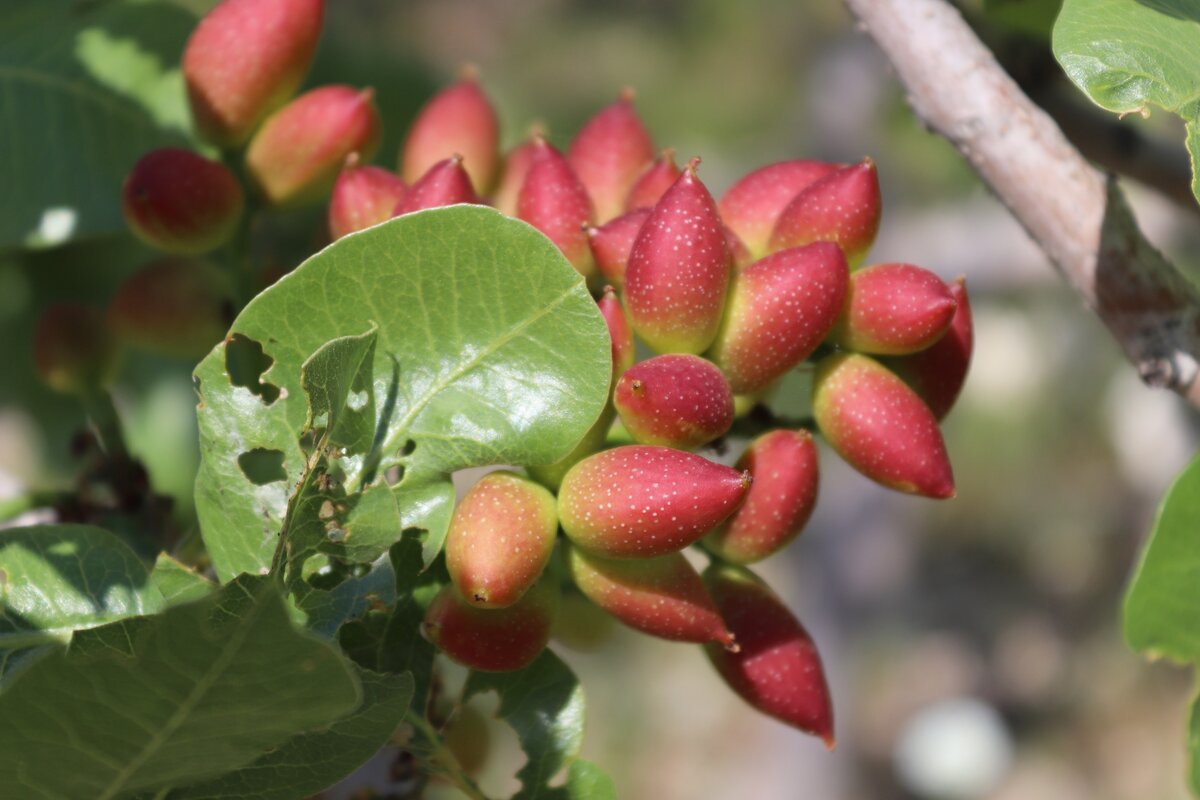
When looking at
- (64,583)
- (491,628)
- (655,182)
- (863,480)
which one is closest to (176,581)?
(64,583)

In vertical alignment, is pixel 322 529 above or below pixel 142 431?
above

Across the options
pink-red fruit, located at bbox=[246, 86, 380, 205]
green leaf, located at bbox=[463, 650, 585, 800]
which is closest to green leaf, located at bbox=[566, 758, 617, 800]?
green leaf, located at bbox=[463, 650, 585, 800]

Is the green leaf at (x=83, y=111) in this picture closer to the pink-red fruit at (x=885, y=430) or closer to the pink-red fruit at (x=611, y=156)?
the pink-red fruit at (x=611, y=156)

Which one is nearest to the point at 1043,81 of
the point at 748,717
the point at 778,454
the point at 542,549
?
the point at 778,454

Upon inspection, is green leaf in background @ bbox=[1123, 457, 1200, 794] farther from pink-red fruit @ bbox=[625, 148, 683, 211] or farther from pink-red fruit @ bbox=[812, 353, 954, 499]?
pink-red fruit @ bbox=[625, 148, 683, 211]

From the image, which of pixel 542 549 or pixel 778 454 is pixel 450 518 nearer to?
pixel 542 549
